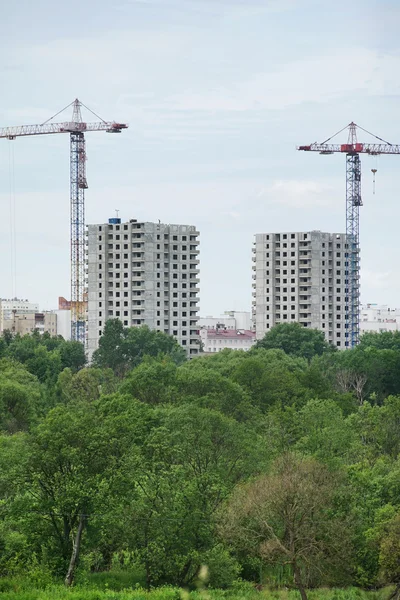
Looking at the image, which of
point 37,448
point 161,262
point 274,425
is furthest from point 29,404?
point 161,262

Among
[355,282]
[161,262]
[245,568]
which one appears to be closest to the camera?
[245,568]

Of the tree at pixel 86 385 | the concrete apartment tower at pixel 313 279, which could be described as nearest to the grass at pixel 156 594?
the tree at pixel 86 385

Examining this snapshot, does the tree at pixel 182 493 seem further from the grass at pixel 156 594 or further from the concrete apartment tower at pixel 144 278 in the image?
the concrete apartment tower at pixel 144 278

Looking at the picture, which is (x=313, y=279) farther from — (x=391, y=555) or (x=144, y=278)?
(x=391, y=555)

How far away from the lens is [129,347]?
149000 millimetres

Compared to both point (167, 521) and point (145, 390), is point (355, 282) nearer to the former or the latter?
point (145, 390)

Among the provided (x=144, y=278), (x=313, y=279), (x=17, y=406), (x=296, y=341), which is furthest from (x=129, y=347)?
(x=17, y=406)

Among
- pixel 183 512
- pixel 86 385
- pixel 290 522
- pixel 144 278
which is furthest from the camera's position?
pixel 144 278

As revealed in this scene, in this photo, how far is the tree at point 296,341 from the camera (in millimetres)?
155000

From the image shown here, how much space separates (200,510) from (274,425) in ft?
67.8

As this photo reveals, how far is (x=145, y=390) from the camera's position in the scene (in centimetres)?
7962

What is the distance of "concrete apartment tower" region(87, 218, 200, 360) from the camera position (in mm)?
178250

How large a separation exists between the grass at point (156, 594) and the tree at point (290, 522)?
0.98m

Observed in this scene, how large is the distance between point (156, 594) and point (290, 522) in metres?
5.33
